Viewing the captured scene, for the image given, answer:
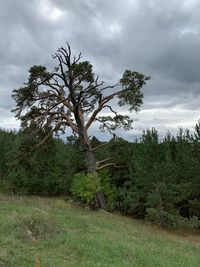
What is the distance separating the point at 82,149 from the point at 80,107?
3.60m

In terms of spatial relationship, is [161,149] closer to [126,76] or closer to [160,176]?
[160,176]

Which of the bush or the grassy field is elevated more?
the bush

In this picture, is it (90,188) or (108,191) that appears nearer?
(90,188)

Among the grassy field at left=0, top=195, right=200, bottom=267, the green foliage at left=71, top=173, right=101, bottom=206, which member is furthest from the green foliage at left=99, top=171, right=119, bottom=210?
the grassy field at left=0, top=195, right=200, bottom=267

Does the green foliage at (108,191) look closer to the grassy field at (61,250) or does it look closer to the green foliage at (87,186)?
the green foliage at (87,186)

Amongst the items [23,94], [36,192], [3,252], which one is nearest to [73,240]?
[3,252]

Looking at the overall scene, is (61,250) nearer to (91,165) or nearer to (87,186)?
(87,186)

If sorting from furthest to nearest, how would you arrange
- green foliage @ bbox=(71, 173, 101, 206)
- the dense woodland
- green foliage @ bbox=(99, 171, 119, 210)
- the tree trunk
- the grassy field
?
green foliage @ bbox=(99, 171, 119, 210) < the tree trunk < green foliage @ bbox=(71, 173, 101, 206) < the dense woodland < the grassy field

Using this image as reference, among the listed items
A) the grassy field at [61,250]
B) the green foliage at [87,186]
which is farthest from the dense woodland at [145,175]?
the grassy field at [61,250]

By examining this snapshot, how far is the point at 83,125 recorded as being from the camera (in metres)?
30.2

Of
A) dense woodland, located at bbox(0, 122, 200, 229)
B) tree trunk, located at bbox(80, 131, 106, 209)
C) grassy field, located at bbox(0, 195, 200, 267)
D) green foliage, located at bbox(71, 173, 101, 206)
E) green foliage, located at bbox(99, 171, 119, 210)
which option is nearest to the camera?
grassy field, located at bbox(0, 195, 200, 267)

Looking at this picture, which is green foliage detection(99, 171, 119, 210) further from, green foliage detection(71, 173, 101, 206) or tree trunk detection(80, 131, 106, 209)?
green foliage detection(71, 173, 101, 206)

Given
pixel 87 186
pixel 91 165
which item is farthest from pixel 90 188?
pixel 91 165

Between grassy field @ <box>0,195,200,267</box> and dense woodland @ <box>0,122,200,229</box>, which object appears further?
dense woodland @ <box>0,122,200,229</box>
